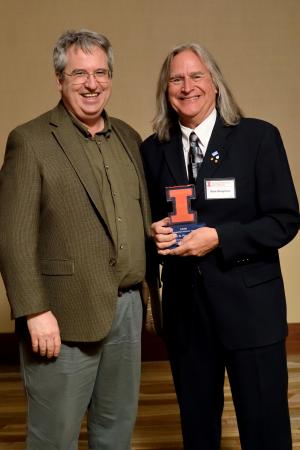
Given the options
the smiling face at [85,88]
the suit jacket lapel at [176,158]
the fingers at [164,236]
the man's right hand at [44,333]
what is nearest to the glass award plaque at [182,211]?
the fingers at [164,236]

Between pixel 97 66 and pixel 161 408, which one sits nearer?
pixel 97 66

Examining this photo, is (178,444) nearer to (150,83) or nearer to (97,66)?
(97,66)

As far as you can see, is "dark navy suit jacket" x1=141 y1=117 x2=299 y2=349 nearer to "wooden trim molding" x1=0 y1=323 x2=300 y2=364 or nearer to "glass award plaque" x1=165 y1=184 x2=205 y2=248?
"glass award plaque" x1=165 y1=184 x2=205 y2=248

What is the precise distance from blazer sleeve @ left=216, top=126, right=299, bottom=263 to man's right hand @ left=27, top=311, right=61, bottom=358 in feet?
2.20

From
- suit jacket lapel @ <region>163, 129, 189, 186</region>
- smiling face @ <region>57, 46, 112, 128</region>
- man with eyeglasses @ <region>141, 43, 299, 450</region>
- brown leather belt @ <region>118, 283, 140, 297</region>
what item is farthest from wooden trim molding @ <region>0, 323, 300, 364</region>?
smiling face @ <region>57, 46, 112, 128</region>

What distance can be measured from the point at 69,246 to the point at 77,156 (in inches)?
12.6

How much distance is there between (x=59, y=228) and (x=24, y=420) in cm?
191

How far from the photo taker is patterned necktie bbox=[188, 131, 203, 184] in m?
2.33

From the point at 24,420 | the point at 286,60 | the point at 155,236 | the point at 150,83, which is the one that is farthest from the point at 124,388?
the point at 286,60

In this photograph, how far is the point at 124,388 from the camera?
2.36 meters

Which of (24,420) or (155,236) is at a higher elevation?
(155,236)

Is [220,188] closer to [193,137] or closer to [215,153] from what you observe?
[215,153]

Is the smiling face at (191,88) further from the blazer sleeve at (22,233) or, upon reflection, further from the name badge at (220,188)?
the blazer sleeve at (22,233)

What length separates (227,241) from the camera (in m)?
2.22
